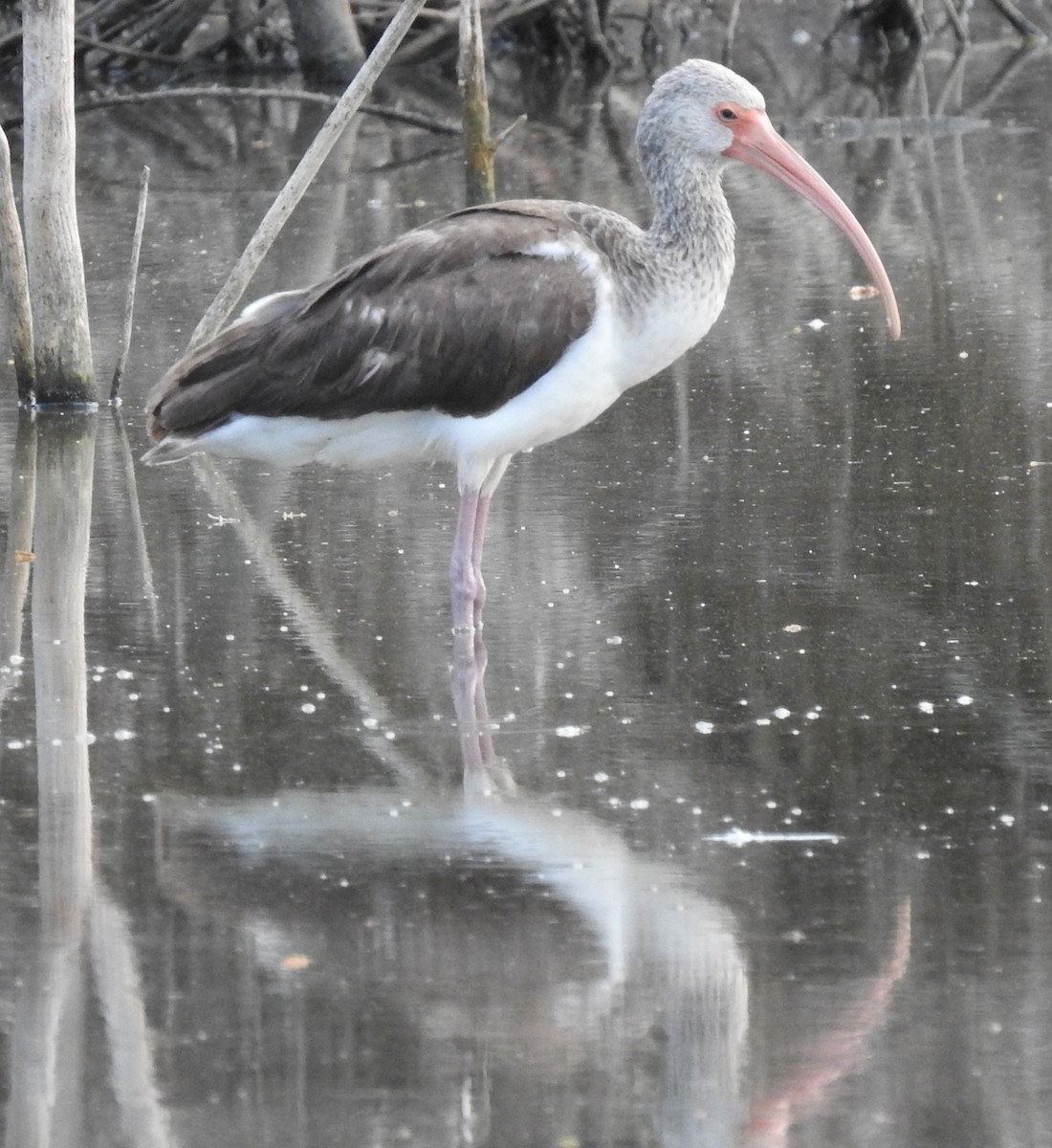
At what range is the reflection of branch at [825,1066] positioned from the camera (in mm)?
4250

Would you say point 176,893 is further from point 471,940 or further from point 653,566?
point 653,566

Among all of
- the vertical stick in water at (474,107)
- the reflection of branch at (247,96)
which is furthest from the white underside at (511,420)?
the reflection of branch at (247,96)

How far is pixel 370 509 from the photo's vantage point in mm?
8586

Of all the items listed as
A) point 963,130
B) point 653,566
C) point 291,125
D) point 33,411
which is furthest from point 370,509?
point 291,125

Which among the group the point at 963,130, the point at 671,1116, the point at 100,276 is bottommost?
the point at 671,1116

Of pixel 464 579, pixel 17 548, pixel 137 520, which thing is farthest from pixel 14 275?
pixel 464 579

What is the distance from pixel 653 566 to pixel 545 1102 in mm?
3626

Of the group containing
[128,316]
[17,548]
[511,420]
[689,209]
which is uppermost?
[128,316]

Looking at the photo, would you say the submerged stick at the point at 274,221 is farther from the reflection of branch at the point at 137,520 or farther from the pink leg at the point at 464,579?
the pink leg at the point at 464,579

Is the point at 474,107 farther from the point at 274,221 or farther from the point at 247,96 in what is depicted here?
the point at 247,96

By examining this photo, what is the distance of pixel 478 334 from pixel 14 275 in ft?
10.7

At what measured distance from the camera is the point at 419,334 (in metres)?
7.09

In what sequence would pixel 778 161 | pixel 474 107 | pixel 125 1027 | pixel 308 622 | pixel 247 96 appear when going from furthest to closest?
pixel 247 96 → pixel 474 107 → pixel 778 161 → pixel 308 622 → pixel 125 1027

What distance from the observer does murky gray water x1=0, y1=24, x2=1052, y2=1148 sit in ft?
14.6
